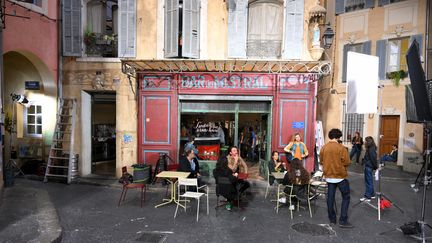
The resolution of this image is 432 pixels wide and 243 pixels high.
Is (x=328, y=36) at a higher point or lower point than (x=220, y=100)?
higher

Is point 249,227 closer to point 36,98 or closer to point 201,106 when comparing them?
point 201,106

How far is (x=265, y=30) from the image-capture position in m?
9.48

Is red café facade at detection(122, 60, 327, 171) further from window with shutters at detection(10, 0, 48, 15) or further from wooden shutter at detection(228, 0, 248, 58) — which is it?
window with shutters at detection(10, 0, 48, 15)


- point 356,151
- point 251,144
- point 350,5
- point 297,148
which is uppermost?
point 350,5

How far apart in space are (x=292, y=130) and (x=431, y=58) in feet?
24.6

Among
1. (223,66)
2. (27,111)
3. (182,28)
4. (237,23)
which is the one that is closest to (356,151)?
(223,66)

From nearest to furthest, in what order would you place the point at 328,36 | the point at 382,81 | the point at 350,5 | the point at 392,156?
1. the point at 328,36
2. the point at 392,156
3. the point at 382,81
4. the point at 350,5

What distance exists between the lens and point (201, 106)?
9672 mm

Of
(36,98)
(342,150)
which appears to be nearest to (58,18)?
(36,98)

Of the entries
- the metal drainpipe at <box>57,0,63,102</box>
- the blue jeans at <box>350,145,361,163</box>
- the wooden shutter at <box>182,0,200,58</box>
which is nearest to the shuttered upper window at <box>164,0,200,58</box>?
the wooden shutter at <box>182,0,200,58</box>

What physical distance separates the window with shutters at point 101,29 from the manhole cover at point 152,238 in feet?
21.8

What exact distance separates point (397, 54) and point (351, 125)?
12.6 ft

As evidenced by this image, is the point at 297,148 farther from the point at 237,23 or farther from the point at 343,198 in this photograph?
the point at 237,23

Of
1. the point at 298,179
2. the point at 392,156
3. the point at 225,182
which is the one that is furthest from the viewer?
the point at 392,156
